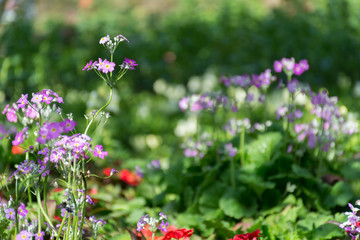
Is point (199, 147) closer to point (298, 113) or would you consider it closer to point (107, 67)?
point (298, 113)

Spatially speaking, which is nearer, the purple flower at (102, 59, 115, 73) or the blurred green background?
the purple flower at (102, 59, 115, 73)

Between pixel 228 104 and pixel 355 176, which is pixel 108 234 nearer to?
pixel 228 104

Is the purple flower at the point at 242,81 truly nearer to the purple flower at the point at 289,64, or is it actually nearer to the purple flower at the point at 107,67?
the purple flower at the point at 289,64

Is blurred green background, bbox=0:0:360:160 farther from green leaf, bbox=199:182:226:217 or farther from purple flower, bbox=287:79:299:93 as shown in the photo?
purple flower, bbox=287:79:299:93

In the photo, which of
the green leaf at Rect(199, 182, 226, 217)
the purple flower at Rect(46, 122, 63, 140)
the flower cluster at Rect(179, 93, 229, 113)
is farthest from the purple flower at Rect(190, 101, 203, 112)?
the purple flower at Rect(46, 122, 63, 140)

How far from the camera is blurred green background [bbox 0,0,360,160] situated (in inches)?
222

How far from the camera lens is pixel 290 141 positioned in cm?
304

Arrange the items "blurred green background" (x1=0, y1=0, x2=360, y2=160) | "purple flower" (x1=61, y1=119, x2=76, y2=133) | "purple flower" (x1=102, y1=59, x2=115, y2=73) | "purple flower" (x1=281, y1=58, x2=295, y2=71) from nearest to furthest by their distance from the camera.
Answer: "purple flower" (x1=61, y1=119, x2=76, y2=133) → "purple flower" (x1=102, y1=59, x2=115, y2=73) → "purple flower" (x1=281, y1=58, x2=295, y2=71) → "blurred green background" (x1=0, y1=0, x2=360, y2=160)

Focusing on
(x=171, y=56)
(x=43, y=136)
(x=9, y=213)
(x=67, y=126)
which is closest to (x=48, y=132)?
(x=43, y=136)

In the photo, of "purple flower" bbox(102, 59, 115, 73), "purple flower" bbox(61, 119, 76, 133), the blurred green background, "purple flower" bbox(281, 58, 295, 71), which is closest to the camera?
"purple flower" bbox(61, 119, 76, 133)

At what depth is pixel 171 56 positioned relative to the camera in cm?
694

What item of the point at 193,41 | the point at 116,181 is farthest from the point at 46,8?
the point at 116,181

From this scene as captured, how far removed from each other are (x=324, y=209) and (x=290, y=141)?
19.6 inches

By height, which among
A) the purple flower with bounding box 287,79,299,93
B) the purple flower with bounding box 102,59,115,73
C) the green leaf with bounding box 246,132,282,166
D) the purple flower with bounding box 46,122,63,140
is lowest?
the purple flower with bounding box 46,122,63,140
